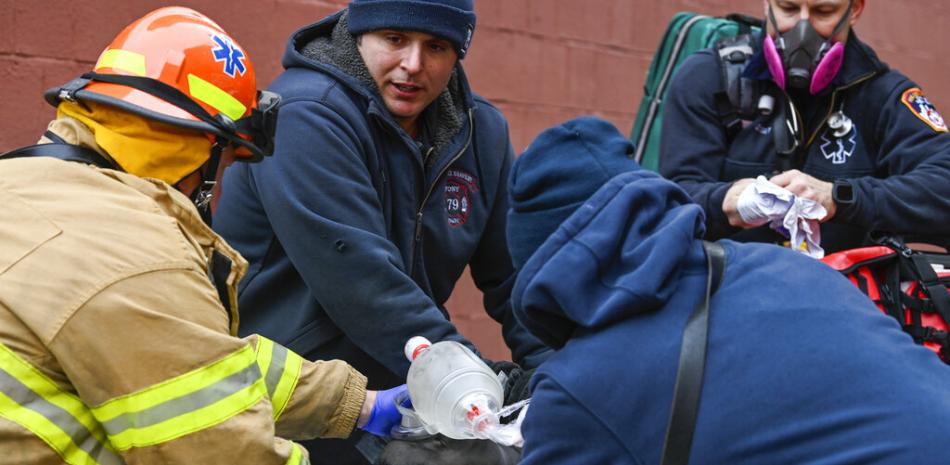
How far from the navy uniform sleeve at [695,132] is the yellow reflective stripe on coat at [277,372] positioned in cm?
146

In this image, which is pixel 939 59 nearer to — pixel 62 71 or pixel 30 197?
pixel 62 71

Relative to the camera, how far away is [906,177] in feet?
10.5

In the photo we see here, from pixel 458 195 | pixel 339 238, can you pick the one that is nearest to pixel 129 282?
pixel 339 238

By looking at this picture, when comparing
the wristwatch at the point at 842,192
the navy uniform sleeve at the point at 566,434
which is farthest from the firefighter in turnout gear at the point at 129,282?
the wristwatch at the point at 842,192

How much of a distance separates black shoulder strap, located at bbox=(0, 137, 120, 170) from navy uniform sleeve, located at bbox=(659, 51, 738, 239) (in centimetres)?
183

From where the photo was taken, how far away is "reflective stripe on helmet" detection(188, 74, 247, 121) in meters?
2.20

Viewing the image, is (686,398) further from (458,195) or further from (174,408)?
(458,195)

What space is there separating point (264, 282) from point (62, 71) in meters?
1.37

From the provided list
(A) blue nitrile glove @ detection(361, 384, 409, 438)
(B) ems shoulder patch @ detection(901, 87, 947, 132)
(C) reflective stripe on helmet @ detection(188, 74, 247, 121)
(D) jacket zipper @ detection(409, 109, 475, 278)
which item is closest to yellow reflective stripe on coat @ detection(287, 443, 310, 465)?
(A) blue nitrile glove @ detection(361, 384, 409, 438)

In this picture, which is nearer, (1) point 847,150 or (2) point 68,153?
(2) point 68,153

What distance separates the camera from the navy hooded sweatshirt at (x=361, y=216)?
104 inches

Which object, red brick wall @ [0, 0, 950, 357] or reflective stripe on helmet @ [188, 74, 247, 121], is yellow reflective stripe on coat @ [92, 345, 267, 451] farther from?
red brick wall @ [0, 0, 950, 357]

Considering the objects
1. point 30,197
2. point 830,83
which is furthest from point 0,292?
point 830,83

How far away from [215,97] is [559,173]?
0.81 metres
